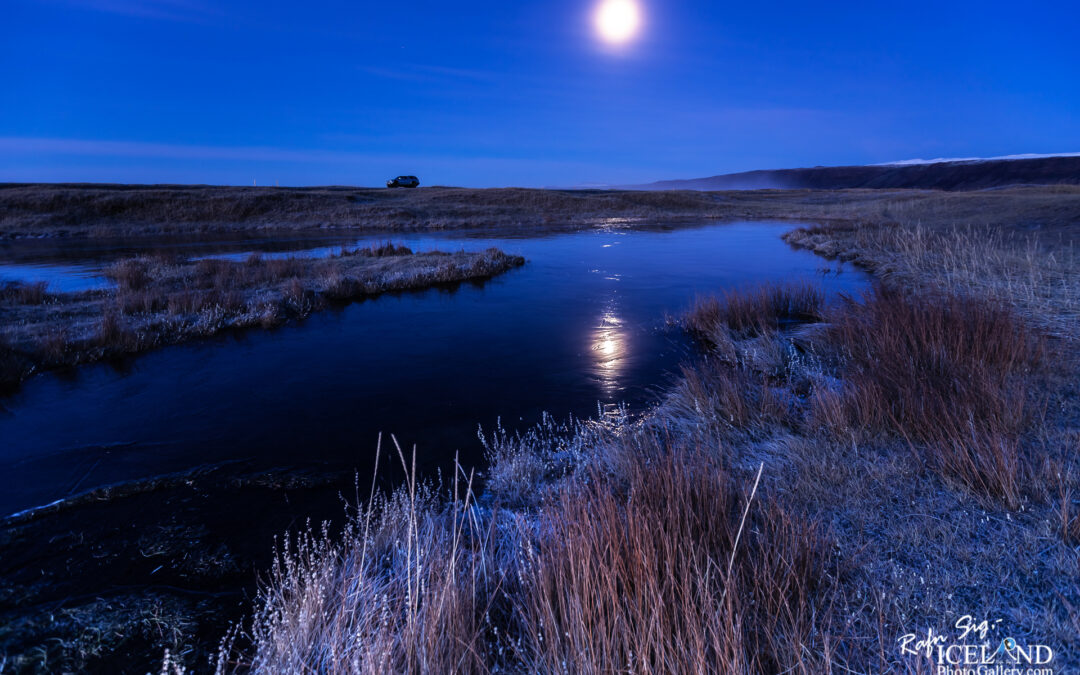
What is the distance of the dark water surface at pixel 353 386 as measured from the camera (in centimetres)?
558

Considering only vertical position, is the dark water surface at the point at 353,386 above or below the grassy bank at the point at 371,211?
below

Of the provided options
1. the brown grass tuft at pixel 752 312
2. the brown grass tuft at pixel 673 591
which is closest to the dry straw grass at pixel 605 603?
the brown grass tuft at pixel 673 591

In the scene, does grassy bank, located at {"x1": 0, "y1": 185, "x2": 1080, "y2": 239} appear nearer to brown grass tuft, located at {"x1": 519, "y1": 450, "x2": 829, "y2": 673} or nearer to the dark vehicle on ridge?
the dark vehicle on ridge

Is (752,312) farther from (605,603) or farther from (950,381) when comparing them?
(605,603)

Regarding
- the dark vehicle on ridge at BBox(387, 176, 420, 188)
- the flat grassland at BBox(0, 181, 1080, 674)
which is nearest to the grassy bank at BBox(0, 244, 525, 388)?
the flat grassland at BBox(0, 181, 1080, 674)

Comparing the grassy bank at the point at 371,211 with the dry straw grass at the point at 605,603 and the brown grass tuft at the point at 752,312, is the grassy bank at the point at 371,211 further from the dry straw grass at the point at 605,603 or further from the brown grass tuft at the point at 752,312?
the dry straw grass at the point at 605,603

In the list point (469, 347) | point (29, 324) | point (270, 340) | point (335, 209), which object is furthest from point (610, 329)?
point (335, 209)

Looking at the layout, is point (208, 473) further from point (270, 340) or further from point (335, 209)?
point (335, 209)

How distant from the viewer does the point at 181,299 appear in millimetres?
11805

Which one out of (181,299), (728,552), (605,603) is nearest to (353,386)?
(605,603)

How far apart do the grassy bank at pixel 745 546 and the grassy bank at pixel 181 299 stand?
7791 mm

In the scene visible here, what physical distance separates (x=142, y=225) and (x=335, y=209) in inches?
539

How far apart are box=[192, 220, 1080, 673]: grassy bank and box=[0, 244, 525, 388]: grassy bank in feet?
25.6

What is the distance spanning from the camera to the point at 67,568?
146 inches
